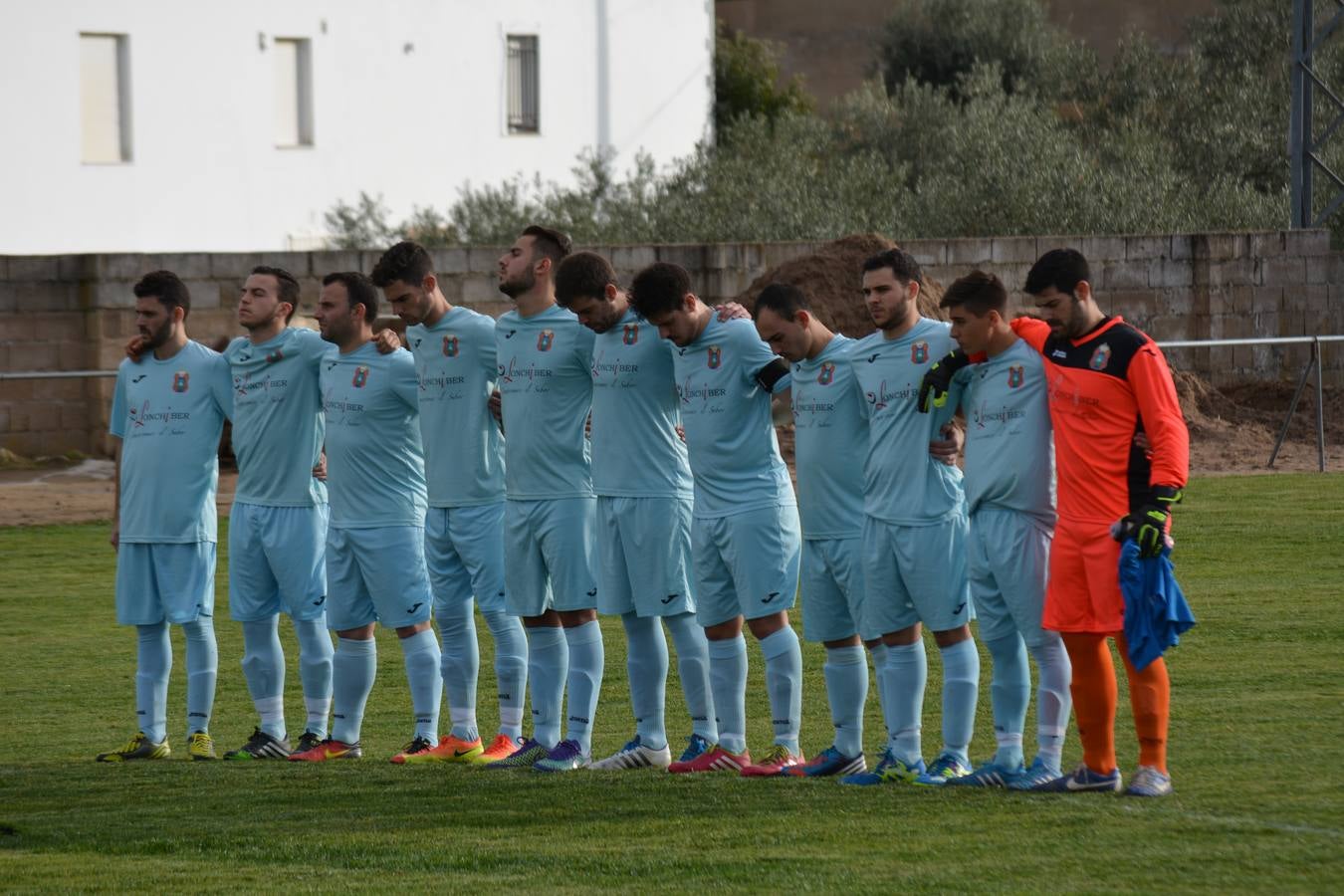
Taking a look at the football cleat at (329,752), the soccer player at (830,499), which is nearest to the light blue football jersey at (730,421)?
the soccer player at (830,499)

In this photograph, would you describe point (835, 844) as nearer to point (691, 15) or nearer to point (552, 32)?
point (552, 32)

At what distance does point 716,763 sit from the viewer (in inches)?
294

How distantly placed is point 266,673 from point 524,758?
1246 millimetres

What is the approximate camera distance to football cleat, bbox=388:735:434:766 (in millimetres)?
7965

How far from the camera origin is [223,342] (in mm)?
18391

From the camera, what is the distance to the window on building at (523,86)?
3347cm

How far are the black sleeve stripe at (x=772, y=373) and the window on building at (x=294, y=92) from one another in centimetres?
2392

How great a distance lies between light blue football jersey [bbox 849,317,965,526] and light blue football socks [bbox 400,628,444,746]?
2125 millimetres

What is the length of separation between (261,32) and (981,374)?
24623 mm

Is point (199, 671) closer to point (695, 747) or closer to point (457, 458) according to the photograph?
point (457, 458)

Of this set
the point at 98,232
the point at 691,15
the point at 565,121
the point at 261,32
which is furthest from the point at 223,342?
the point at 691,15

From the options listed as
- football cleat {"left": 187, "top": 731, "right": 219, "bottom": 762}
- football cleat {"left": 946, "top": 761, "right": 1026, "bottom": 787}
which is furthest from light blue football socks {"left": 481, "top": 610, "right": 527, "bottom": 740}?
football cleat {"left": 946, "top": 761, "right": 1026, "bottom": 787}

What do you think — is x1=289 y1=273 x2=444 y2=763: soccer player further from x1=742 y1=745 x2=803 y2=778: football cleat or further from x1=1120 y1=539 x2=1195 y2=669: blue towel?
x1=1120 y1=539 x2=1195 y2=669: blue towel

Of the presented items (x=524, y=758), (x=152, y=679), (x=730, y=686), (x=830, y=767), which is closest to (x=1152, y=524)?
(x=830, y=767)
